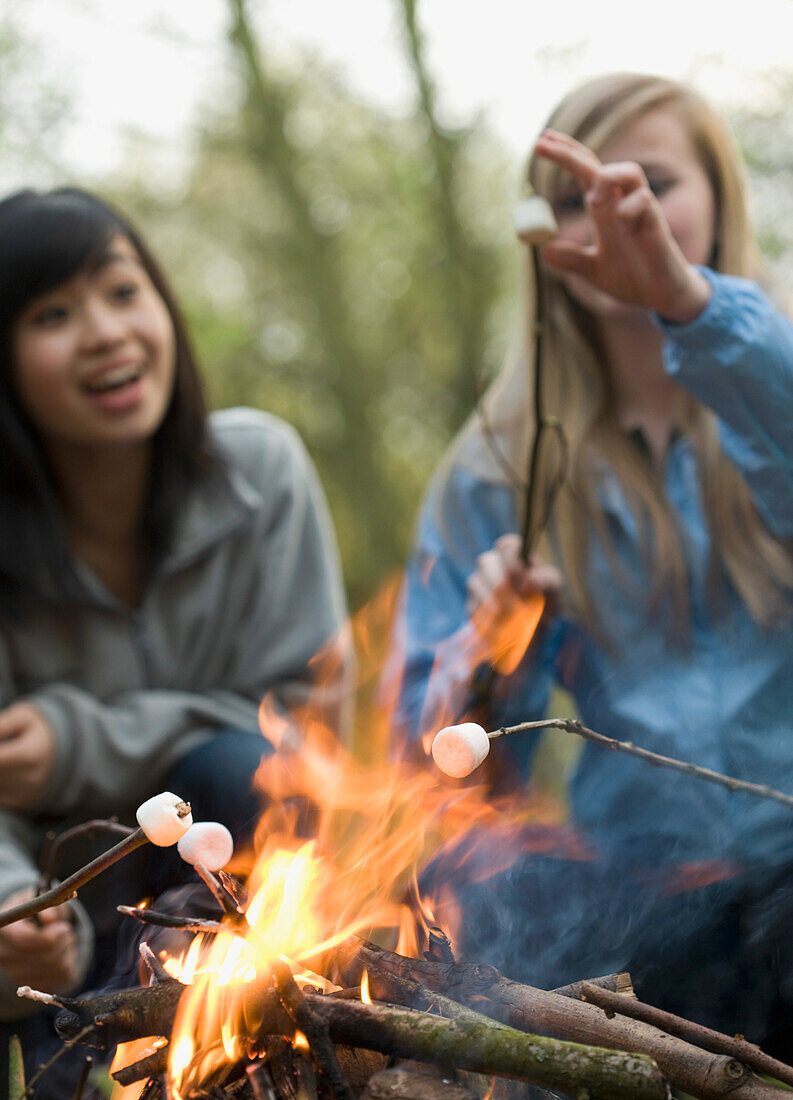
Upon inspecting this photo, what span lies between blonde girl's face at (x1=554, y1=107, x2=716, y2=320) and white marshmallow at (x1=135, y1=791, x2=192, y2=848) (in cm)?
133

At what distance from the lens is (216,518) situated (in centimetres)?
222

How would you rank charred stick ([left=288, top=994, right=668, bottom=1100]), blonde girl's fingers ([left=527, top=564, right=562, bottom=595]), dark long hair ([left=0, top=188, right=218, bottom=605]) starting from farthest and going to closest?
dark long hair ([left=0, top=188, right=218, bottom=605]) → blonde girl's fingers ([left=527, top=564, right=562, bottom=595]) → charred stick ([left=288, top=994, right=668, bottom=1100])

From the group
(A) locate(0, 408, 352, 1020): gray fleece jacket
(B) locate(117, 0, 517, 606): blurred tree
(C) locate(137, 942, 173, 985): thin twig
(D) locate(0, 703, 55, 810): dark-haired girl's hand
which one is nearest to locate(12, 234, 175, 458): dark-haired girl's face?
(A) locate(0, 408, 352, 1020): gray fleece jacket

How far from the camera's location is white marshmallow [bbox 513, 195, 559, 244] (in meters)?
1.28

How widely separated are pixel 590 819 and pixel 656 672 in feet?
1.03

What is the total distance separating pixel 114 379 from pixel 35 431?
0.27 metres

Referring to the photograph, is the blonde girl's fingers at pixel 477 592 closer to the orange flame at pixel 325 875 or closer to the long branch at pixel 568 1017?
the orange flame at pixel 325 875

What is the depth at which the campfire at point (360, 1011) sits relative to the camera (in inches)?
32.2

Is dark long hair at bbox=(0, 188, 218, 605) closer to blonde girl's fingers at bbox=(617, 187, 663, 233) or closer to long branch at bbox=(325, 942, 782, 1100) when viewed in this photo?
blonde girl's fingers at bbox=(617, 187, 663, 233)

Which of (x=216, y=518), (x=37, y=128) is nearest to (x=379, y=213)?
(x=37, y=128)

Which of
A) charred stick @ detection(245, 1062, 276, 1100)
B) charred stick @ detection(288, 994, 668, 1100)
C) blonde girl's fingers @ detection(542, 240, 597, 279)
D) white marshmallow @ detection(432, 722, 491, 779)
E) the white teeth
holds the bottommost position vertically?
charred stick @ detection(245, 1062, 276, 1100)

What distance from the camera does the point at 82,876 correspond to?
861 millimetres

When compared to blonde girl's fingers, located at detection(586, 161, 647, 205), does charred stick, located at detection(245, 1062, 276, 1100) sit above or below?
below

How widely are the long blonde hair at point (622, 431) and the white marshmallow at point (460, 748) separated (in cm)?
88
